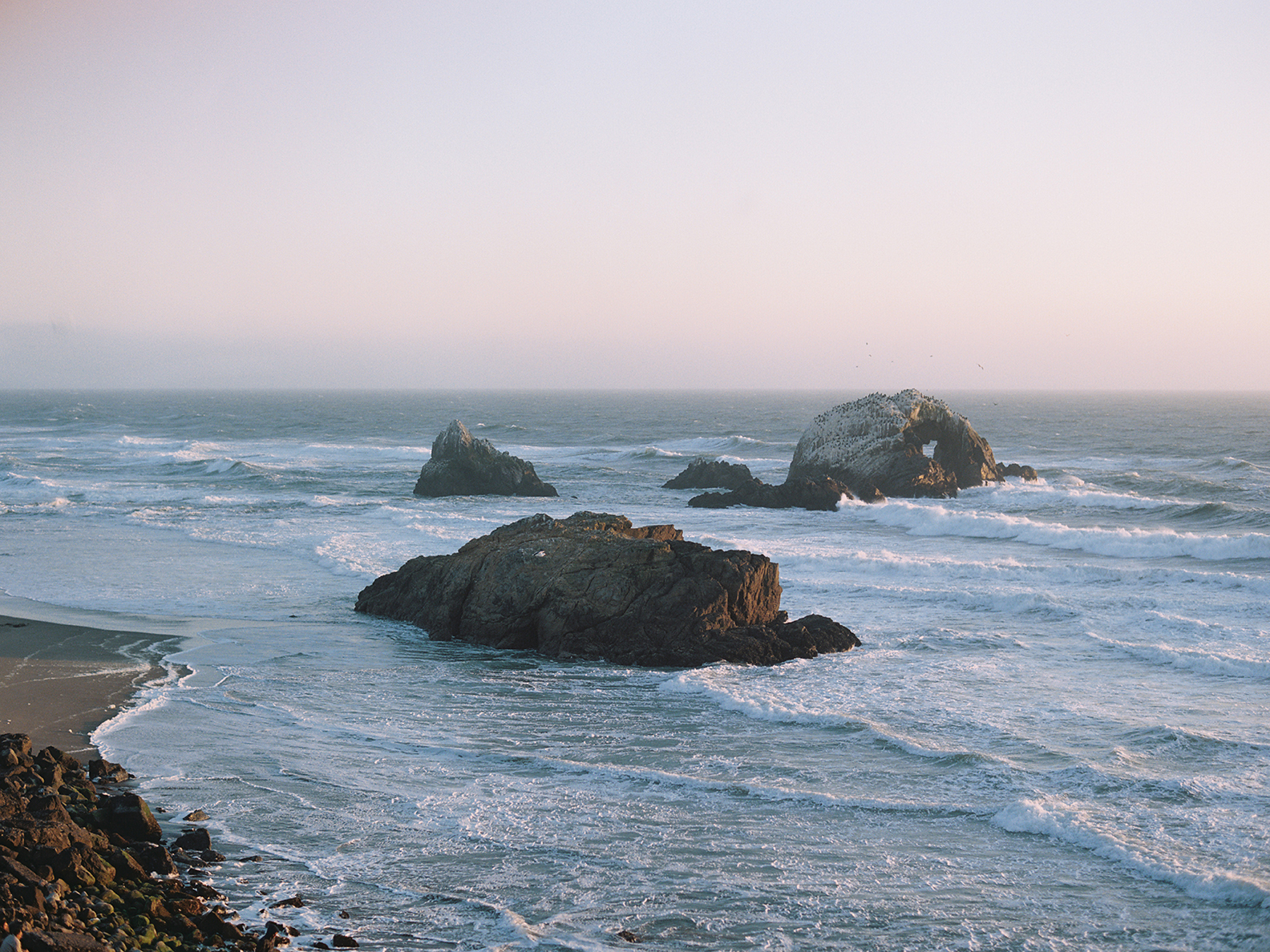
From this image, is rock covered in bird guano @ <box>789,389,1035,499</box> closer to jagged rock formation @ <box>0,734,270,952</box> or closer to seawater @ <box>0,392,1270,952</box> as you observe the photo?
seawater @ <box>0,392,1270,952</box>

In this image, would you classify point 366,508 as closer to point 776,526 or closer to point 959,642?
point 776,526

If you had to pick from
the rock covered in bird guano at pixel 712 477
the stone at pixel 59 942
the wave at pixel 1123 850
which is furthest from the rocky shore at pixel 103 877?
the rock covered in bird guano at pixel 712 477

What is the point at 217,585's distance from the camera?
63.7 ft

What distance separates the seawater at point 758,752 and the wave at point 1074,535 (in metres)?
0.12

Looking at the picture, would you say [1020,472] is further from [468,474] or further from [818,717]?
[818,717]

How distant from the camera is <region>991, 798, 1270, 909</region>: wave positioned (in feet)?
23.7

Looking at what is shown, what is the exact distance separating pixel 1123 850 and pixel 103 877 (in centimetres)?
719

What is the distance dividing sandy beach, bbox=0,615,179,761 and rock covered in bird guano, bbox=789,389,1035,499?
2414 cm

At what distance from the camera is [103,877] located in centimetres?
646

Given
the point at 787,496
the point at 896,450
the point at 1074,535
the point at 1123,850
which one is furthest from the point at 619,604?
the point at 896,450

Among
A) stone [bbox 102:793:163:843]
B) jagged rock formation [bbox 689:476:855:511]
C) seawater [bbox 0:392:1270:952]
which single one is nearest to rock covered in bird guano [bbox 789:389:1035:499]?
jagged rock formation [bbox 689:476:855:511]

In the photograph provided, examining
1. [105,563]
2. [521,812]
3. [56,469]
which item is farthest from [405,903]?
[56,469]

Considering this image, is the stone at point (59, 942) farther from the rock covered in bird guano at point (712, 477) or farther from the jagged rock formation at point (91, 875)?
the rock covered in bird guano at point (712, 477)

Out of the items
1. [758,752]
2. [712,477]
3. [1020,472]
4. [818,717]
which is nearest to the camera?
[758,752]
